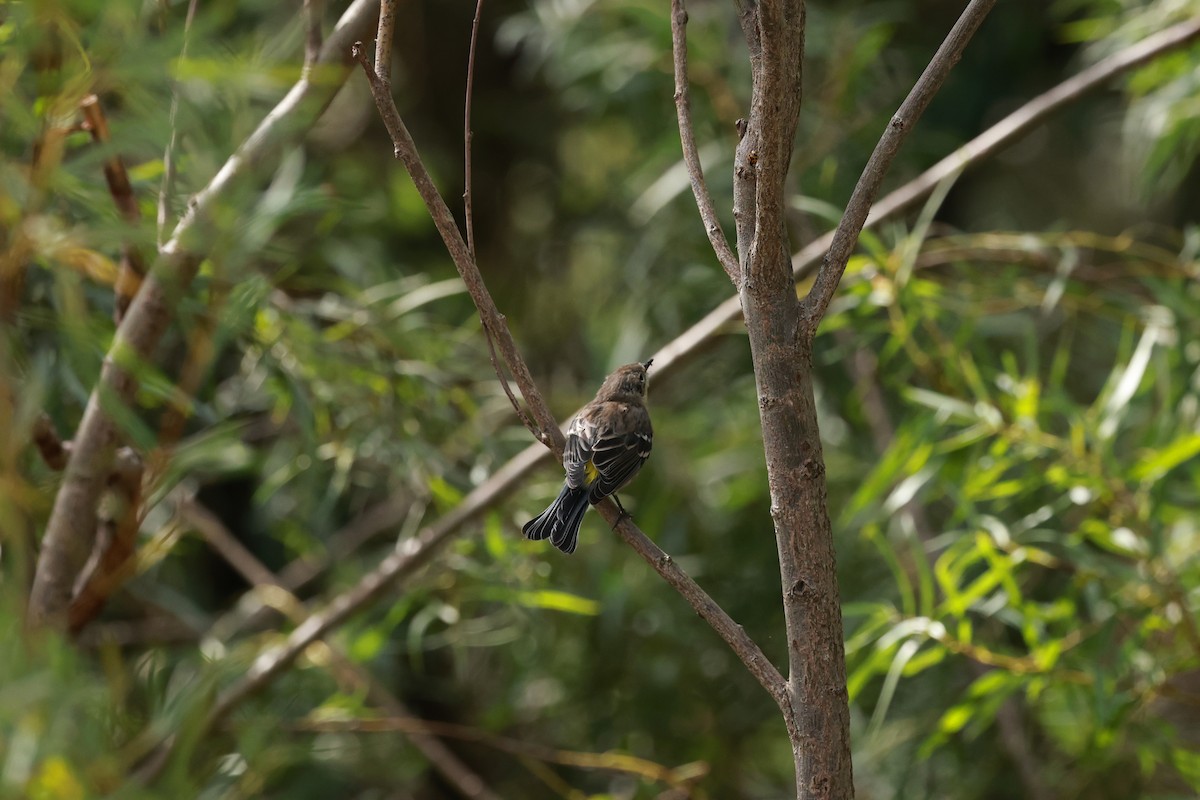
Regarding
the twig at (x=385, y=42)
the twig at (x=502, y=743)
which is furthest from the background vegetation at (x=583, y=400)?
the twig at (x=385, y=42)

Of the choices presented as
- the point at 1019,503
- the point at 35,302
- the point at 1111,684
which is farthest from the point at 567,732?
the point at 35,302

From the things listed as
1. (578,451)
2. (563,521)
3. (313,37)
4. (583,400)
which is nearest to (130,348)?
(313,37)

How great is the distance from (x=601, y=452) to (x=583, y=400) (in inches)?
55.9

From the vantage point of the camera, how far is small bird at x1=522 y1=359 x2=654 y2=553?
95.4 inches

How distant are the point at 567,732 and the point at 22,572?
2.82 metres

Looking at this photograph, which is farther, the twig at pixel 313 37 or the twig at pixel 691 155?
the twig at pixel 313 37

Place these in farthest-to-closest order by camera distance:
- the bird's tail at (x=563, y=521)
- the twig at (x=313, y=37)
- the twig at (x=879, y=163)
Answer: the bird's tail at (x=563, y=521)
the twig at (x=313, y=37)
the twig at (x=879, y=163)

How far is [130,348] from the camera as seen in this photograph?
1.89 metres

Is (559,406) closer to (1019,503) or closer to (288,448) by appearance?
(288,448)

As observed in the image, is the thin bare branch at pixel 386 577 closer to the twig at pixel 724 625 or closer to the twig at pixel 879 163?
the twig at pixel 724 625

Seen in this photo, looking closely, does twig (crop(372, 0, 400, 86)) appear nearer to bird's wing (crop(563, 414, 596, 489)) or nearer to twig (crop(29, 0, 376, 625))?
twig (crop(29, 0, 376, 625))

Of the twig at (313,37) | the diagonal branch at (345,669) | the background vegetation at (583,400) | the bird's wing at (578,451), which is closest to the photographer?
the background vegetation at (583,400)

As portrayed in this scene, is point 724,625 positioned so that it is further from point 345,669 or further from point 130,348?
point 345,669

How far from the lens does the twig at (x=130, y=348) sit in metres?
1.92
